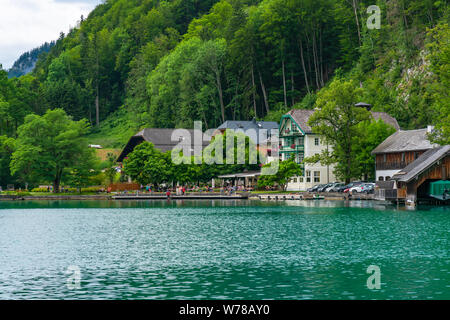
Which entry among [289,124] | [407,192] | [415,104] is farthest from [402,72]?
[407,192]

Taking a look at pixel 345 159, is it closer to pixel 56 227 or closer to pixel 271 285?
pixel 56 227

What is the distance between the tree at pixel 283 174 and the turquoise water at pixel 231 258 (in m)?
42.6

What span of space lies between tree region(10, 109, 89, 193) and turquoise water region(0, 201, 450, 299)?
54.5 m

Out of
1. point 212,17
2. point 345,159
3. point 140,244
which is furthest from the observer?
point 212,17

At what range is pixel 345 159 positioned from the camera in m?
90.3

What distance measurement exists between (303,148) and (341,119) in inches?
664

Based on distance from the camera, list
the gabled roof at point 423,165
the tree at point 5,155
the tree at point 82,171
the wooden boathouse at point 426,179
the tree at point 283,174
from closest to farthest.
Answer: the gabled roof at point 423,165
the wooden boathouse at point 426,179
the tree at point 283,174
the tree at point 82,171
the tree at point 5,155

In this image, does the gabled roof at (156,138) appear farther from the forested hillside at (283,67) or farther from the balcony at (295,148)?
the balcony at (295,148)

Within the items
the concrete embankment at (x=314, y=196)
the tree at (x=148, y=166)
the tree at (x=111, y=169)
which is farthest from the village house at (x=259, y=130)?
the tree at (x=111, y=169)

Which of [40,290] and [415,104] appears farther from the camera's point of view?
[415,104]

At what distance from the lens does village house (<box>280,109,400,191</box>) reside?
10356 centimetres

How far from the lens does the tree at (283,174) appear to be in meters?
97.4

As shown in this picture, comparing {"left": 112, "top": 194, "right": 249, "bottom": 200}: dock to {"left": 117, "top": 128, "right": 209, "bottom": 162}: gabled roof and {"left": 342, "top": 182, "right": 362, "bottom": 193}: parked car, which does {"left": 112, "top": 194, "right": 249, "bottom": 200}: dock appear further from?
{"left": 117, "top": 128, "right": 209, "bottom": 162}: gabled roof
